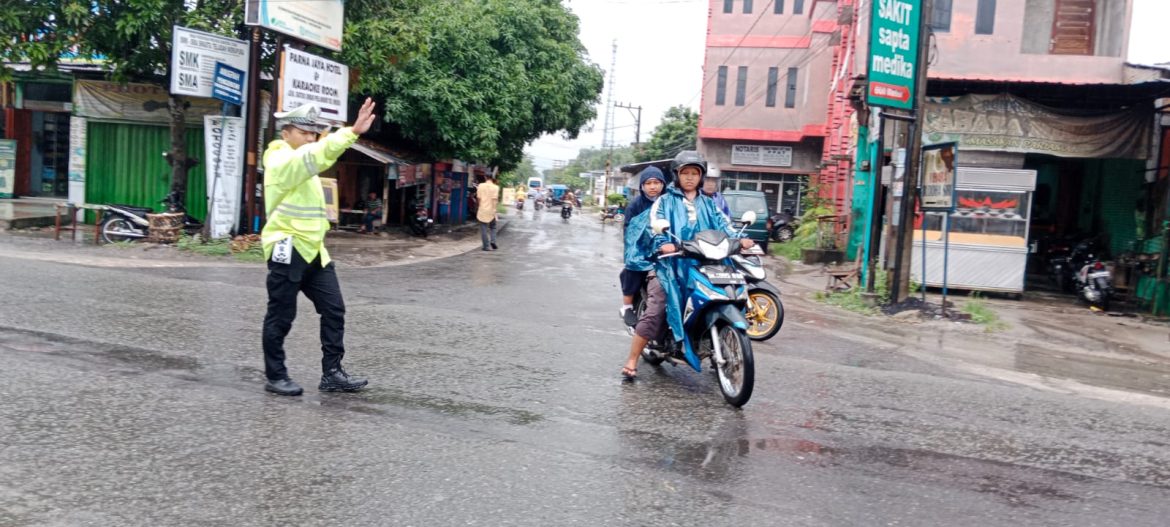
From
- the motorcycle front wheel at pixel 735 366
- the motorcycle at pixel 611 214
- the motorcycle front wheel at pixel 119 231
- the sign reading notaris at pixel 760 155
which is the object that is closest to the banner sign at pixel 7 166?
the motorcycle front wheel at pixel 119 231

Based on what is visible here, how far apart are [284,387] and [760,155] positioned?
111ft

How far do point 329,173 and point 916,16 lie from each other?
13.9 meters

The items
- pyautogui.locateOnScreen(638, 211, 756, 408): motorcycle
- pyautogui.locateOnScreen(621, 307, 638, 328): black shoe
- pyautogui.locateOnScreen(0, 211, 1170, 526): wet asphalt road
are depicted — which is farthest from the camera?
pyautogui.locateOnScreen(621, 307, 638, 328): black shoe

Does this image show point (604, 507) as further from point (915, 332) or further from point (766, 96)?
point (766, 96)

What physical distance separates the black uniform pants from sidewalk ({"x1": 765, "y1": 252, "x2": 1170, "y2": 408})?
5.22 m

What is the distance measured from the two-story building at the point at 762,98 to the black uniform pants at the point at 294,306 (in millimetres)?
32512

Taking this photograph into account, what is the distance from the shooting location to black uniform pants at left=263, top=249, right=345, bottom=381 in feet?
16.8

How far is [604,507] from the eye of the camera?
12.1ft

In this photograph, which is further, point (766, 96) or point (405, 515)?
point (766, 96)

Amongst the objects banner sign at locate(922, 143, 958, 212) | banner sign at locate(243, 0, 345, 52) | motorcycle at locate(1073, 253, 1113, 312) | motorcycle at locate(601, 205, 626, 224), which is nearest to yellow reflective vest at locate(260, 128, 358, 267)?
banner sign at locate(922, 143, 958, 212)

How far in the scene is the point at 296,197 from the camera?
5.15m

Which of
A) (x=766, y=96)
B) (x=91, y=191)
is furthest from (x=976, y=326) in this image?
(x=766, y=96)

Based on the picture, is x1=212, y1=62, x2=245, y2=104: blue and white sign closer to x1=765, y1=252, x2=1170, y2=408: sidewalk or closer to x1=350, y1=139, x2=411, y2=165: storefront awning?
x1=350, y1=139, x2=411, y2=165: storefront awning

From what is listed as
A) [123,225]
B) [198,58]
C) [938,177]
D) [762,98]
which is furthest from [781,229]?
[123,225]
